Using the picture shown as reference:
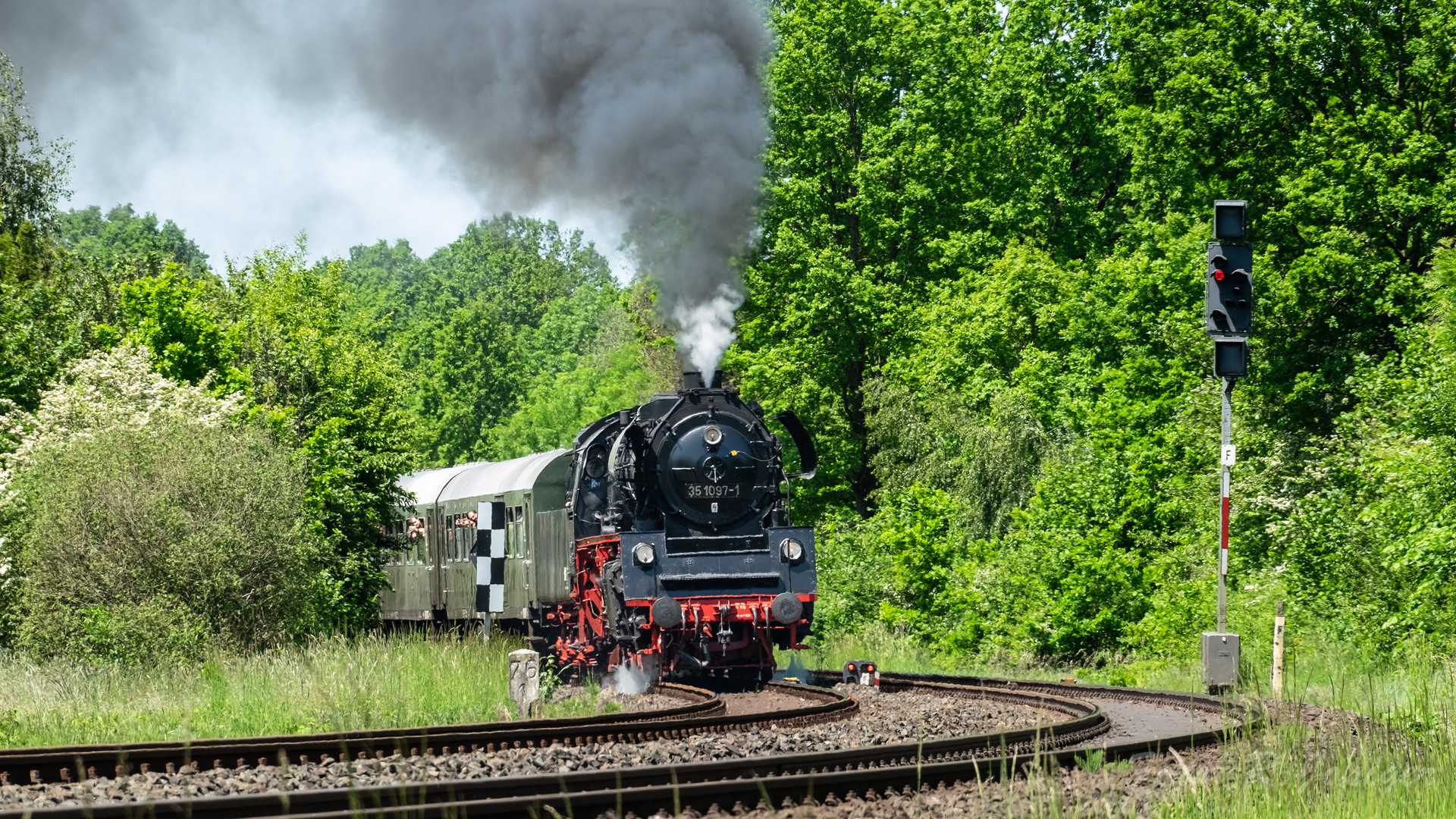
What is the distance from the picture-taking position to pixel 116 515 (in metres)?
18.6

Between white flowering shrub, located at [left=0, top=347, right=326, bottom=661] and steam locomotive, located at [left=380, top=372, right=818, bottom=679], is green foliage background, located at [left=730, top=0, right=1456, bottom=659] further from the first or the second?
white flowering shrub, located at [left=0, top=347, right=326, bottom=661]

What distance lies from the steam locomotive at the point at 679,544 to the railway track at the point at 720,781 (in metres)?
3.74

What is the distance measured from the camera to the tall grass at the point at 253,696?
12688mm

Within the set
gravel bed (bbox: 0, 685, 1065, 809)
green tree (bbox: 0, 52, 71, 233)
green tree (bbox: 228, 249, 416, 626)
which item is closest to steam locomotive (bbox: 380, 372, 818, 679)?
gravel bed (bbox: 0, 685, 1065, 809)

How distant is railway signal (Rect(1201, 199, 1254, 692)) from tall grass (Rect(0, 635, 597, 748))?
644cm

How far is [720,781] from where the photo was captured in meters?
8.69

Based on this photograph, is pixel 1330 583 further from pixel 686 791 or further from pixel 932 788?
pixel 686 791

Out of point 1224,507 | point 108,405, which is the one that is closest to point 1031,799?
point 1224,507

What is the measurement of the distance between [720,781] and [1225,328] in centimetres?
878

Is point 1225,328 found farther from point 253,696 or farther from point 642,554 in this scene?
point 253,696

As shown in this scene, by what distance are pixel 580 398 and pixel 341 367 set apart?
2100 centimetres

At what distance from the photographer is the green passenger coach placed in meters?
19.9

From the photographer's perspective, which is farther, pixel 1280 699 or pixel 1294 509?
pixel 1294 509

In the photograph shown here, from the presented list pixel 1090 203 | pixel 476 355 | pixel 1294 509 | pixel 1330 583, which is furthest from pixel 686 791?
pixel 476 355
